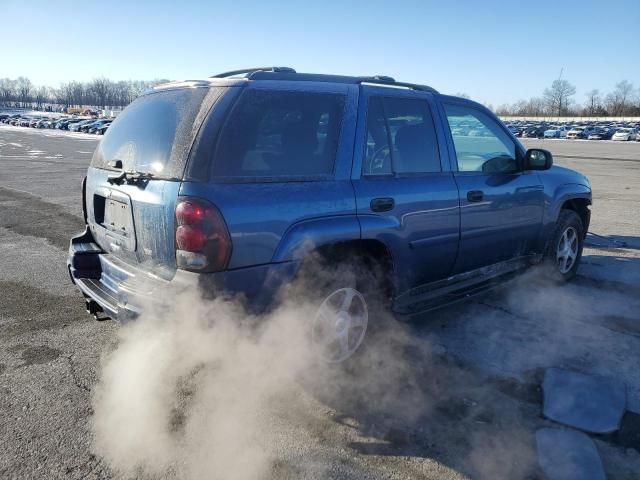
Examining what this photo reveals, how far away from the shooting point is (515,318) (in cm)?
448

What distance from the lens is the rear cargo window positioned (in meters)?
2.77

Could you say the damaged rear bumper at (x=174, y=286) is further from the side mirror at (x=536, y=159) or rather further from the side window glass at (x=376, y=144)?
the side mirror at (x=536, y=159)

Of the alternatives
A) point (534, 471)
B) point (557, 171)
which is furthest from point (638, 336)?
point (534, 471)

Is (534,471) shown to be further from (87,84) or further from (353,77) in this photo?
(87,84)

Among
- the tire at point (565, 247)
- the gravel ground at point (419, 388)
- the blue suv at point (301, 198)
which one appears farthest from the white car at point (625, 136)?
the blue suv at point (301, 198)

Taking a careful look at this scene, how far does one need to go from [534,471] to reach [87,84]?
619 ft

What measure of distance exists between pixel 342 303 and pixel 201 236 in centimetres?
118

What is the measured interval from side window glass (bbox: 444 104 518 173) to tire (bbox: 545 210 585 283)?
1069 mm

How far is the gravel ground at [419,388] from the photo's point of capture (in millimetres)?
2561

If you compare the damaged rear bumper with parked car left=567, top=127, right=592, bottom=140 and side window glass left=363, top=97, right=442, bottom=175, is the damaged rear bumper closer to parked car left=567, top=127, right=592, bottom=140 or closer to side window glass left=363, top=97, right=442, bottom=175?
side window glass left=363, top=97, right=442, bottom=175

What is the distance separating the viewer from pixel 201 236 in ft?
8.66

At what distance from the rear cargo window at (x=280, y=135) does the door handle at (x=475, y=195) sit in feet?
4.42

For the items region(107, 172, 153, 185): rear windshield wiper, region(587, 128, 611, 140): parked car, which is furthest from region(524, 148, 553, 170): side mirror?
region(587, 128, 611, 140): parked car

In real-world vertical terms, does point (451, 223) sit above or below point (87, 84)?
below
